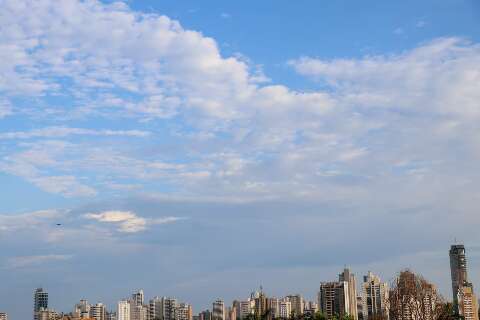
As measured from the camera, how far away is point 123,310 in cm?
14950

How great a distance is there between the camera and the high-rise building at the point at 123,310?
14725 cm

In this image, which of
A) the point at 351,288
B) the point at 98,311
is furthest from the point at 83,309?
the point at 351,288

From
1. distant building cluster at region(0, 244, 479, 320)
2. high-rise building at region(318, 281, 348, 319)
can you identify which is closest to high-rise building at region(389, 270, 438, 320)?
distant building cluster at region(0, 244, 479, 320)

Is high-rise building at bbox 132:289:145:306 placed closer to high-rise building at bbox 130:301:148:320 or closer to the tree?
high-rise building at bbox 130:301:148:320

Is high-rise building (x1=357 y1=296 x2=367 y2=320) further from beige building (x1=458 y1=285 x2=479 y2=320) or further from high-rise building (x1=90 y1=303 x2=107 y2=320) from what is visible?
high-rise building (x1=90 y1=303 x2=107 y2=320)

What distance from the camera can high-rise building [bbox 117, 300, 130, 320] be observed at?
147 m

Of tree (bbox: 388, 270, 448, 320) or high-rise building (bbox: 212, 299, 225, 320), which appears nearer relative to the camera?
tree (bbox: 388, 270, 448, 320)

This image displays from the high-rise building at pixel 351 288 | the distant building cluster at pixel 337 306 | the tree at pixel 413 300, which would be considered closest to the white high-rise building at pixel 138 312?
the distant building cluster at pixel 337 306

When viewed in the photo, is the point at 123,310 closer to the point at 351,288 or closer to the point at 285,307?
the point at 285,307

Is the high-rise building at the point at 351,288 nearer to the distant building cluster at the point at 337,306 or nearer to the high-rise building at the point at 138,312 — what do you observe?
the distant building cluster at the point at 337,306

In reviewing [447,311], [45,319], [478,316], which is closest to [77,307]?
[45,319]

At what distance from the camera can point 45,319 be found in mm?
142500

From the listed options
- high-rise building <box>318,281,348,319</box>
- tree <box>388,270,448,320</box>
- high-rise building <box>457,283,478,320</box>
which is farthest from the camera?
high-rise building <box>318,281,348,319</box>

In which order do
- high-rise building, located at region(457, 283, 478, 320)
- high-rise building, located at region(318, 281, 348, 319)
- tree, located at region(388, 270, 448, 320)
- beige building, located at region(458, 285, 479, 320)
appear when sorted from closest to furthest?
tree, located at region(388, 270, 448, 320), high-rise building, located at region(457, 283, 478, 320), beige building, located at region(458, 285, 479, 320), high-rise building, located at region(318, 281, 348, 319)
